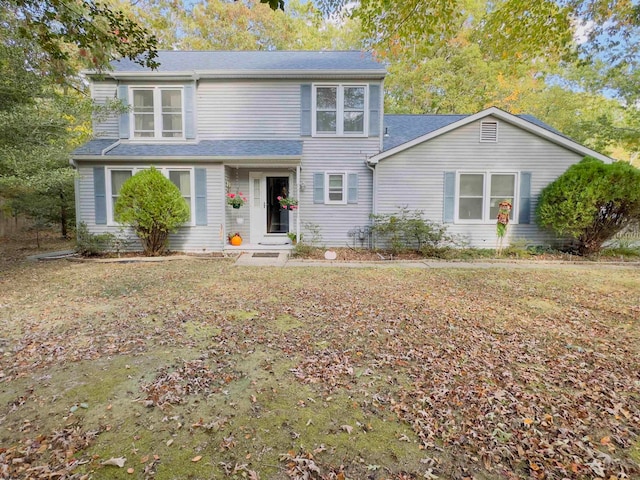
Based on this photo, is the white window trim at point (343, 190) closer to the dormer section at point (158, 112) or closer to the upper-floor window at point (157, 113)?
the dormer section at point (158, 112)

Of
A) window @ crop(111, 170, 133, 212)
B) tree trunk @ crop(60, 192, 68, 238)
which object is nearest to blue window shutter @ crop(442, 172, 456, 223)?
window @ crop(111, 170, 133, 212)

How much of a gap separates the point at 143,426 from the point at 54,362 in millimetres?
1651

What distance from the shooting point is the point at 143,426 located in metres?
2.45

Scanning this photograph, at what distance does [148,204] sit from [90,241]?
224 cm

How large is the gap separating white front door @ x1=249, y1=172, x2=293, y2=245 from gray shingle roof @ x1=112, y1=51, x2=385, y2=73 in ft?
10.1

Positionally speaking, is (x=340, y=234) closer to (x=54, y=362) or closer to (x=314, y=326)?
(x=314, y=326)

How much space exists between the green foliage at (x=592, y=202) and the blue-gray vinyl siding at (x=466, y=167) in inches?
19.4

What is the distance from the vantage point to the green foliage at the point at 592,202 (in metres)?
8.37

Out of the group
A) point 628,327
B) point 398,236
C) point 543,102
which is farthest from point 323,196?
point 543,102

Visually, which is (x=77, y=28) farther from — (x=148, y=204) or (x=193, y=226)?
(x=193, y=226)

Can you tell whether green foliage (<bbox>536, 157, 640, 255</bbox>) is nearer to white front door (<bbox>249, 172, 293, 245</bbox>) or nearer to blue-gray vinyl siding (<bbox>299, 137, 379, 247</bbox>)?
blue-gray vinyl siding (<bbox>299, 137, 379, 247</bbox>)

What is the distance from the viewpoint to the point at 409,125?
12.0 meters

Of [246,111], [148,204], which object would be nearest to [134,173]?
[148,204]

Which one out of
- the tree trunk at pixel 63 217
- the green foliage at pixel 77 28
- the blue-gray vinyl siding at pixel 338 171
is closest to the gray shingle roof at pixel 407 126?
the blue-gray vinyl siding at pixel 338 171
